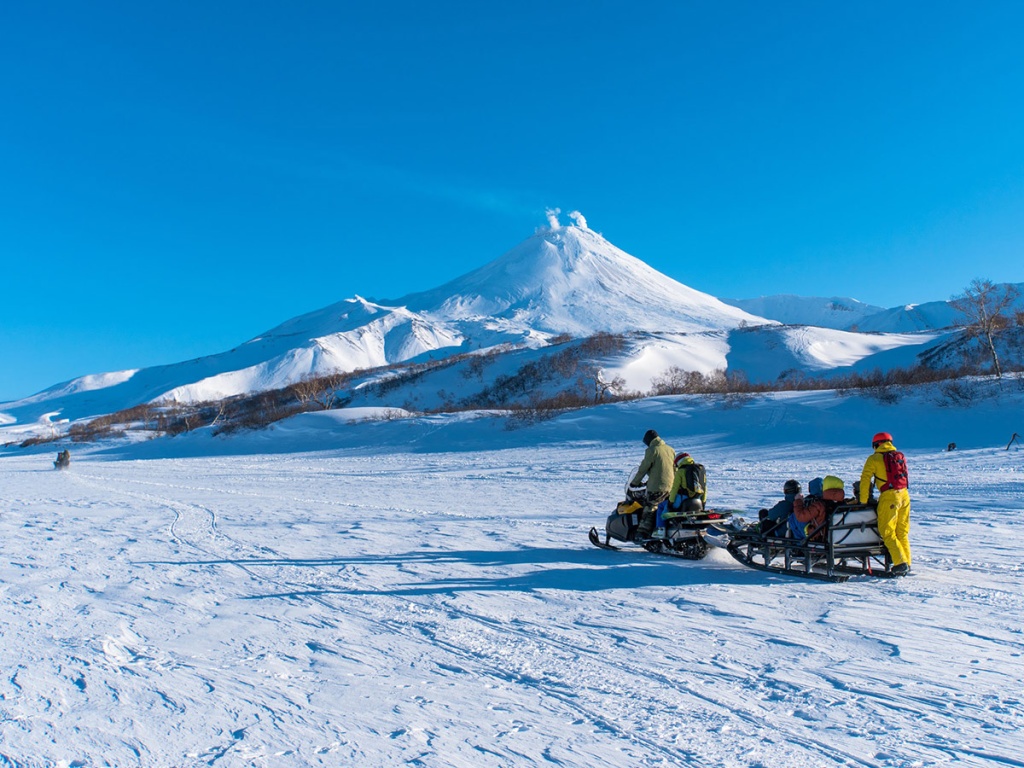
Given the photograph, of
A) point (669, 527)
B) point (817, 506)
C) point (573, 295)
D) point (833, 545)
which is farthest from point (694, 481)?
point (573, 295)

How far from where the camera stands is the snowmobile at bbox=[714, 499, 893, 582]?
662cm

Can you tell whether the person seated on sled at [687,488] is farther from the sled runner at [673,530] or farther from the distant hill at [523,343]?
the distant hill at [523,343]

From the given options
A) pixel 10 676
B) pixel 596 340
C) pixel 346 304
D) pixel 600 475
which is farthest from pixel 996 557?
pixel 346 304

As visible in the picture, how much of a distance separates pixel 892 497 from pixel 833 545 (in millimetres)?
714

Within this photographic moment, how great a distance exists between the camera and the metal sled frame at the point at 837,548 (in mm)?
6617

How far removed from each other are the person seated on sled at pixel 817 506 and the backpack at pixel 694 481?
3.71 feet

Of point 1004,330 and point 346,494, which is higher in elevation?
point 1004,330

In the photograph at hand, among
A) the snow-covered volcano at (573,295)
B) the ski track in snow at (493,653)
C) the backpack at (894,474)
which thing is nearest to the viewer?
the ski track in snow at (493,653)

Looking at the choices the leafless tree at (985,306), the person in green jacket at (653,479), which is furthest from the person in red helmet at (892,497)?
the leafless tree at (985,306)

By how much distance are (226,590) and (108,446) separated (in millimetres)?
46080

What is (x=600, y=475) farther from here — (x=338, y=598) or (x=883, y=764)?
(x=883, y=764)

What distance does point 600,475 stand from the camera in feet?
57.0

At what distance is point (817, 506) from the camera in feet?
21.9

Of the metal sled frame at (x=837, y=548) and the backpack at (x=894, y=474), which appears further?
the metal sled frame at (x=837, y=548)
